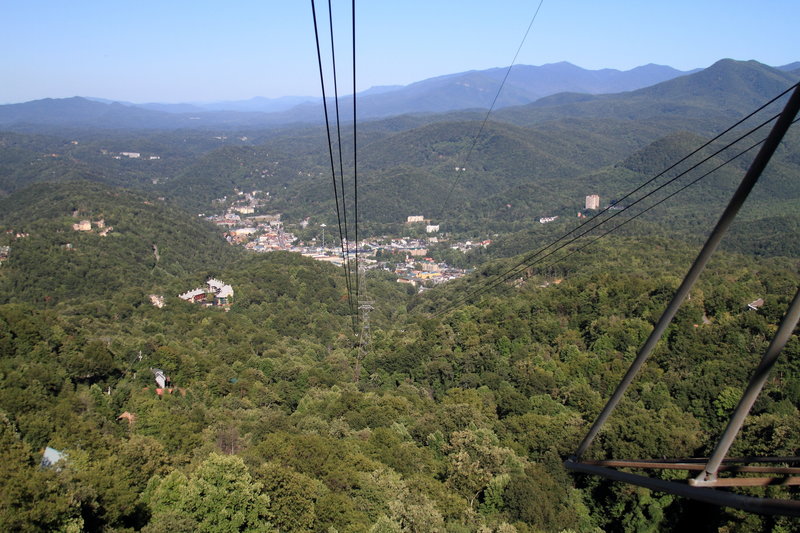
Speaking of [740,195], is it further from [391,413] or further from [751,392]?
[391,413]

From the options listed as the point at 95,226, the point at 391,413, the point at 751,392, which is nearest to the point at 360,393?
the point at 391,413

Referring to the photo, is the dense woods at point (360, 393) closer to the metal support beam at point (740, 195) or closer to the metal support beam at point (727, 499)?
the metal support beam at point (727, 499)

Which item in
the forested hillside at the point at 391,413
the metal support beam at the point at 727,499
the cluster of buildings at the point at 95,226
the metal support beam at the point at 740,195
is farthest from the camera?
the cluster of buildings at the point at 95,226

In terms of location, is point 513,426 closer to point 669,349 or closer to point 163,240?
point 669,349

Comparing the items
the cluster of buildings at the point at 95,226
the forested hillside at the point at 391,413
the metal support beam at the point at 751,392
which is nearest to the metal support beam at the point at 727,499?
the metal support beam at the point at 751,392

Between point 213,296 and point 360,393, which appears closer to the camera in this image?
point 360,393

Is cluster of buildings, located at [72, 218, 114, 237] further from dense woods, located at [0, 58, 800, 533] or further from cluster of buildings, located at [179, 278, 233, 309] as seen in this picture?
cluster of buildings, located at [179, 278, 233, 309]

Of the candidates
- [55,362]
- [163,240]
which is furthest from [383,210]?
[55,362]

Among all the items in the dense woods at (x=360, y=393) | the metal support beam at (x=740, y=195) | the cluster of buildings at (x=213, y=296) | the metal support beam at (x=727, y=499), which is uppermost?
the metal support beam at (x=740, y=195)
